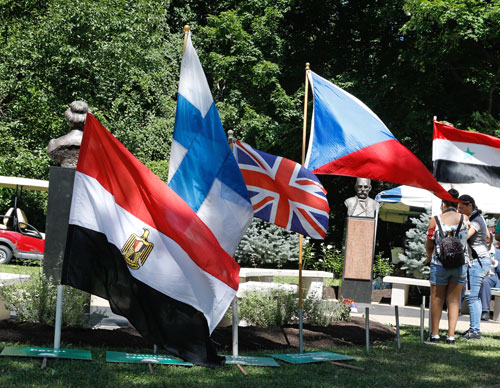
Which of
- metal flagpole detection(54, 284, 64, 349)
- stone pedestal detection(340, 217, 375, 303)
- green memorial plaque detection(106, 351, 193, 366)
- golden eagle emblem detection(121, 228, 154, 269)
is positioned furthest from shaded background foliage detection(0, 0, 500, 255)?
metal flagpole detection(54, 284, 64, 349)

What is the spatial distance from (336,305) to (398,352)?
2.18 metres

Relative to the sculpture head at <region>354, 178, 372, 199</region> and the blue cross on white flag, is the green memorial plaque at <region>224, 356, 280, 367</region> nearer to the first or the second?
the blue cross on white flag

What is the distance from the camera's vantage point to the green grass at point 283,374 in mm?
5695

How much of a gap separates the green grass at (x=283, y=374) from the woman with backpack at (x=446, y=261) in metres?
1.25

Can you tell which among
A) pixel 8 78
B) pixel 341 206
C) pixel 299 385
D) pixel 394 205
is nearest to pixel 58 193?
pixel 299 385

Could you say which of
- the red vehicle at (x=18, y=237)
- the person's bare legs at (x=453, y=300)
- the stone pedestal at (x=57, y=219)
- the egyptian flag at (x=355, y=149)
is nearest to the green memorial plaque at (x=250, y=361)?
the egyptian flag at (x=355, y=149)

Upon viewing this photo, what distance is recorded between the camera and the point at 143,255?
5738 millimetres

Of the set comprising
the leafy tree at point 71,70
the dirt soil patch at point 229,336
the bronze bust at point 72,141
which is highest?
the leafy tree at point 71,70

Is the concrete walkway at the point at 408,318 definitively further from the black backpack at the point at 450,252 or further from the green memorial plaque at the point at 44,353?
the green memorial plaque at the point at 44,353

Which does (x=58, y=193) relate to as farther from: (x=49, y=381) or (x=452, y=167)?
(x=452, y=167)

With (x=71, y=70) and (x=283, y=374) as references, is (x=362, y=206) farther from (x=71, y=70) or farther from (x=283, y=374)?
(x=71, y=70)

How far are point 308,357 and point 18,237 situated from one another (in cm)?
1585

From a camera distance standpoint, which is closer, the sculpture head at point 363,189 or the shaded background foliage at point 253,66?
the sculpture head at point 363,189

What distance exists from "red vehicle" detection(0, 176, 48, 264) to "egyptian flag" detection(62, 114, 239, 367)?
51.5ft
